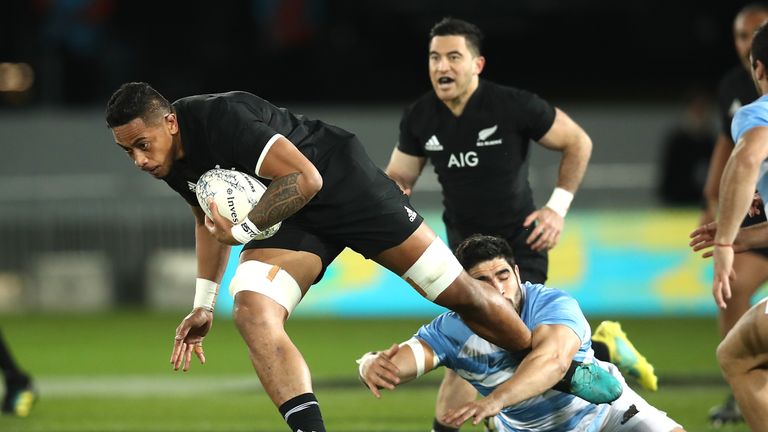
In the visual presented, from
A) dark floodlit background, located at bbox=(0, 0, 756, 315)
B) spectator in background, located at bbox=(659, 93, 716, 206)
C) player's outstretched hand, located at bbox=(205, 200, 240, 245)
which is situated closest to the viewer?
player's outstretched hand, located at bbox=(205, 200, 240, 245)

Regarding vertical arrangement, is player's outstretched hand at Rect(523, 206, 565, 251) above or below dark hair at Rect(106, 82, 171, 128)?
below

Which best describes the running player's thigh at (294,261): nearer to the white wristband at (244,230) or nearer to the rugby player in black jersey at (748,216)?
the white wristband at (244,230)

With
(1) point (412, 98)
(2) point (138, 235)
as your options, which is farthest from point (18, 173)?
(1) point (412, 98)

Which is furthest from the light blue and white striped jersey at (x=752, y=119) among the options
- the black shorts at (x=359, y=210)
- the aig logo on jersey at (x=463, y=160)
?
the aig logo on jersey at (x=463, y=160)

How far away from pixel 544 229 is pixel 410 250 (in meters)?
1.38

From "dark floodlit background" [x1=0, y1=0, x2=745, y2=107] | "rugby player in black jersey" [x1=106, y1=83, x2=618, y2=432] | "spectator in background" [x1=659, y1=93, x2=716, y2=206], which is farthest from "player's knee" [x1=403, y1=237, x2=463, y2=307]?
"dark floodlit background" [x1=0, y1=0, x2=745, y2=107]

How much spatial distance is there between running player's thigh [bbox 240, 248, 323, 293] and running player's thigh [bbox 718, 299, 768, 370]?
1933mm

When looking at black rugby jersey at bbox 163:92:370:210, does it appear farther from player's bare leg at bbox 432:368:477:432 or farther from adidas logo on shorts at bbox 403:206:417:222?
player's bare leg at bbox 432:368:477:432

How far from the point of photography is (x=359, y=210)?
5.91 m

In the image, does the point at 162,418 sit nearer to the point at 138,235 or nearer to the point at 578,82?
the point at 138,235

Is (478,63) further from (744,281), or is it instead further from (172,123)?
(172,123)

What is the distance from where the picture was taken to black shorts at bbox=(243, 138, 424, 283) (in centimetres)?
591

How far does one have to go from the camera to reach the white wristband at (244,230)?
554cm

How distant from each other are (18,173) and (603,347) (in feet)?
45.6
